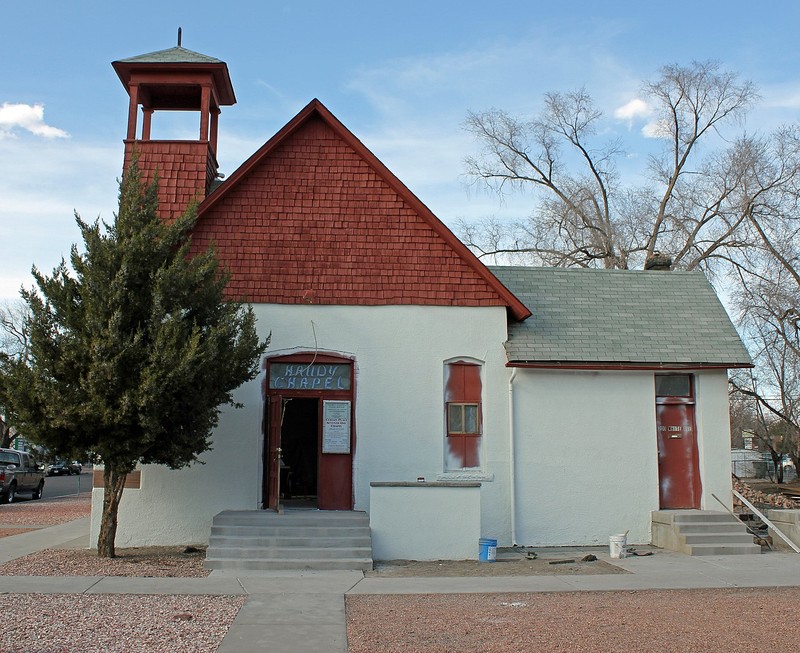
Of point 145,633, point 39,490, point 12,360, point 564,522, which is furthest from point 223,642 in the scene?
point 39,490

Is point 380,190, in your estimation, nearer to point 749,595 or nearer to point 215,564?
point 215,564

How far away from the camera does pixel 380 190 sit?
1509 centimetres

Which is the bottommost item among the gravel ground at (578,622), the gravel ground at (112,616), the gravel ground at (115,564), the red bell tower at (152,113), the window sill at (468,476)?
the gravel ground at (578,622)

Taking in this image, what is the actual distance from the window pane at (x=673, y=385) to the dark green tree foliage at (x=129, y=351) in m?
7.68

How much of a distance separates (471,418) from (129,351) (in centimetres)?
627

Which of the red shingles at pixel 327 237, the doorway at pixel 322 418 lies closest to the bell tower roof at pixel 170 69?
the red shingles at pixel 327 237

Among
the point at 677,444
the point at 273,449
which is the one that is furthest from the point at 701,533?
the point at 273,449

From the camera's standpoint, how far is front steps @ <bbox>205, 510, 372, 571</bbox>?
11859 mm

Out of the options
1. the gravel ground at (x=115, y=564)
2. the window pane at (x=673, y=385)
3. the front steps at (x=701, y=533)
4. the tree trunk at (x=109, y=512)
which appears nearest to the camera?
the gravel ground at (x=115, y=564)

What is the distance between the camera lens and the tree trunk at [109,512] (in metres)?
12.3

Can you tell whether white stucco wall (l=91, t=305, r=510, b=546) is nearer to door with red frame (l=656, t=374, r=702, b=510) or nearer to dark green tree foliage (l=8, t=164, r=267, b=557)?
dark green tree foliage (l=8, t=164, r=267, b=557)

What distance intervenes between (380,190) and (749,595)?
29.5ft

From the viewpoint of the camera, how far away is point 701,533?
45.3 ft

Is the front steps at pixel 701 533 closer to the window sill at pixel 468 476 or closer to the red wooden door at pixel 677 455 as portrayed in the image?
the red wooden door at pixel 677 455
